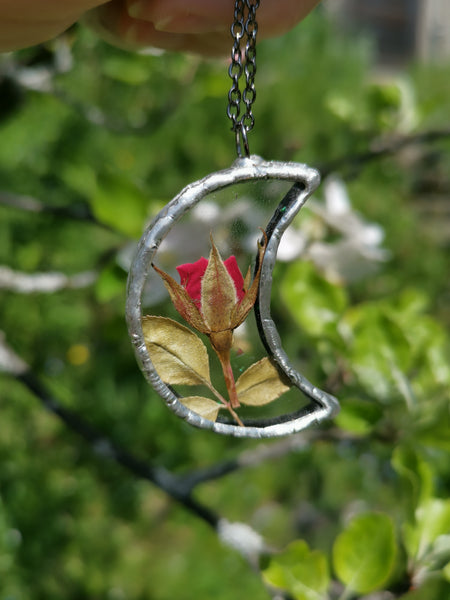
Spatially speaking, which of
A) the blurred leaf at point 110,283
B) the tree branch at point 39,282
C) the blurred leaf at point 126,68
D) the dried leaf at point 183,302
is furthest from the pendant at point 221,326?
the blurred leaf at point 126,68

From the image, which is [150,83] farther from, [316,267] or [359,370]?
[359,370]

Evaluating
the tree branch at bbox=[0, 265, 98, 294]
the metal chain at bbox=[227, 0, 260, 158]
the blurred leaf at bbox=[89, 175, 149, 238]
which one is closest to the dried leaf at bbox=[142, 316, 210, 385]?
the metal chain at bbox=[227, 0, 260, 158]

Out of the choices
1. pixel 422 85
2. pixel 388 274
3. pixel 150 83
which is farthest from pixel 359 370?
pixel 422 85

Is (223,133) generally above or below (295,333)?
above

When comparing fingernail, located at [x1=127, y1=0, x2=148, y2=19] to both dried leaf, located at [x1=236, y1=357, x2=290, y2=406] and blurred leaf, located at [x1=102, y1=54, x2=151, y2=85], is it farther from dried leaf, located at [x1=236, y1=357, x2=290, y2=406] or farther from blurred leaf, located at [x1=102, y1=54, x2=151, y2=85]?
blurred leaf, located at [x1=102, y1=54, x2=151, y2=85]

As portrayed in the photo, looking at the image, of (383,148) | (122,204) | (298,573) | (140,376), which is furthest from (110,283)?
(140,376)

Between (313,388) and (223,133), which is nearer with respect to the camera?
(313,388)
